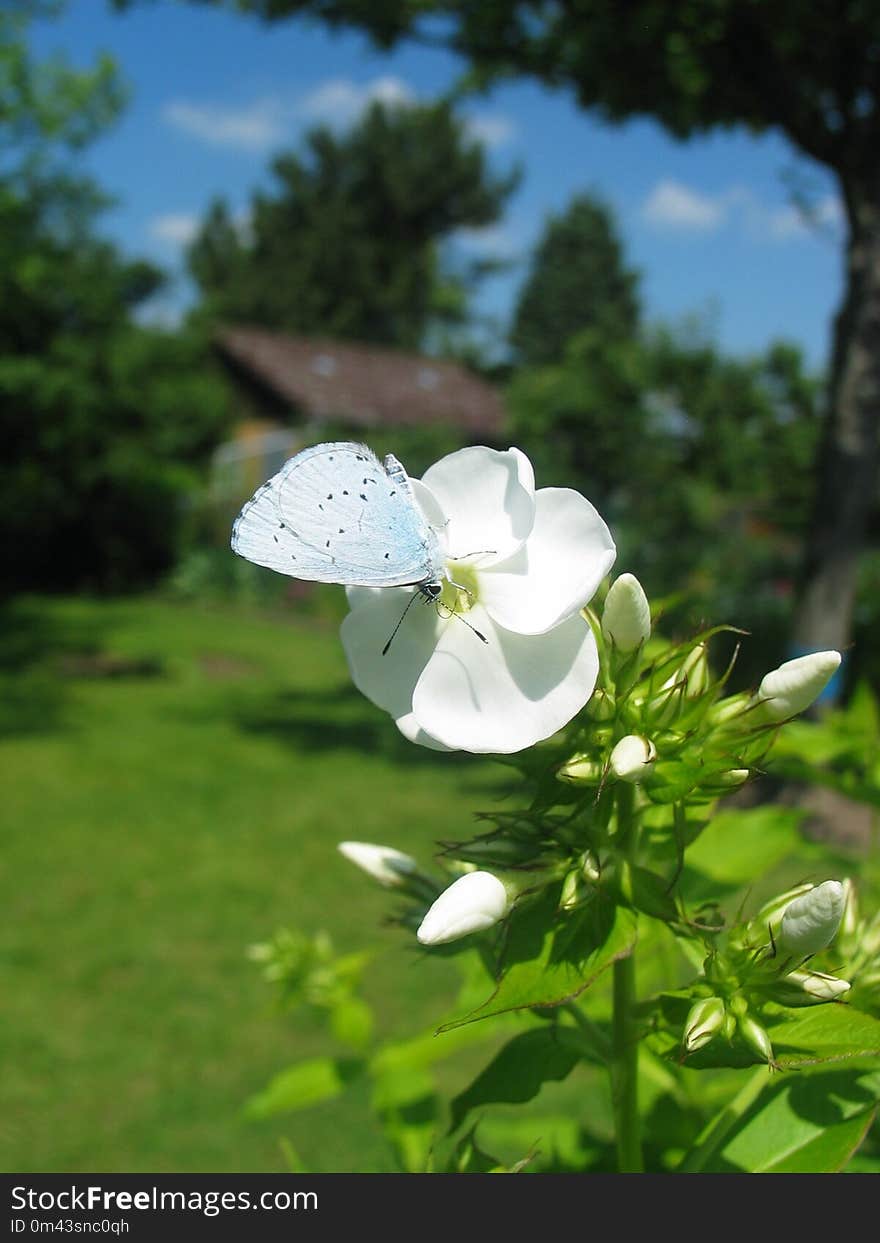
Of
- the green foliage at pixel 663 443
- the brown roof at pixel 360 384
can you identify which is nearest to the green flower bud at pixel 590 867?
the green foliage at pixel 663 443

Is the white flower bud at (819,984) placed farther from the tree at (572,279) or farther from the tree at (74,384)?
the tree at (572,279)

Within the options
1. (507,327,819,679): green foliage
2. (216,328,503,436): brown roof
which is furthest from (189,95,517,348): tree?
(507,327,819,679): green foliage

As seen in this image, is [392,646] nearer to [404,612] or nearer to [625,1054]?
[404,612]

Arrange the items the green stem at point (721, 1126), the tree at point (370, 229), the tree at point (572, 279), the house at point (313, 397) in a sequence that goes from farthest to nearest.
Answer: the tree at point (370, 229)
the tree at point (572, 279)
the house at point (313, 397)
the green stem at point (721, 1126)

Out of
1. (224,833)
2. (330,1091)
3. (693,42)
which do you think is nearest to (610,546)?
(330,1091)

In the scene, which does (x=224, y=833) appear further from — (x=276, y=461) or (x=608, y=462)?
→ (x=276, y=461)

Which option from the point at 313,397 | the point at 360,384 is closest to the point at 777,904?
the point at 313,397
